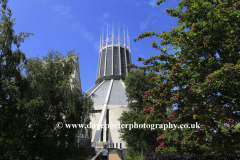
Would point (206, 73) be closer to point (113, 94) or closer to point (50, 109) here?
point (50, 109)

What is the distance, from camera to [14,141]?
28.1 ft

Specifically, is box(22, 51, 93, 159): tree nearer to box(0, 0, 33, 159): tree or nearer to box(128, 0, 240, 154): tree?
box(0, 0, 33, 159): tree

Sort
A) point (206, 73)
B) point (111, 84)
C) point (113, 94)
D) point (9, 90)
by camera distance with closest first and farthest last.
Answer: point (206, 73) → point (9, 90) → point (113, 94) → point (111, 84)

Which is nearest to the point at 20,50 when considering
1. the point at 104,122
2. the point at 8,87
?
the point at 8,87

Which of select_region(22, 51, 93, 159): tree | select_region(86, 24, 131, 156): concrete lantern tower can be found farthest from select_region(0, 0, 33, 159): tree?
select_region(86, 24, 131, 156): concrete lantern tower

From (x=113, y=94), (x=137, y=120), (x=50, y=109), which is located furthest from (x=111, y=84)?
(x=50, y=109)

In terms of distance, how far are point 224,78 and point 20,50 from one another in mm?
10258

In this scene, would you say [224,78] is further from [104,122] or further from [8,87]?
[104,122]

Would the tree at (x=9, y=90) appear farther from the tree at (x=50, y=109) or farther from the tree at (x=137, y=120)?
the tree at (x=137, y=120)

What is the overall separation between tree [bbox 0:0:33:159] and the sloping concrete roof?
24.1 metres

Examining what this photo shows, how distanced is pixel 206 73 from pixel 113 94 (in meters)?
30.7

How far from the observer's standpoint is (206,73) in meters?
→ 6.93

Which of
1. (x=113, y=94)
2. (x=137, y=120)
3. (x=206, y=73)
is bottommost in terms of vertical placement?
(x=137, y=120)

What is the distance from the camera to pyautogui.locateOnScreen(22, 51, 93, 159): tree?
31.9ft
